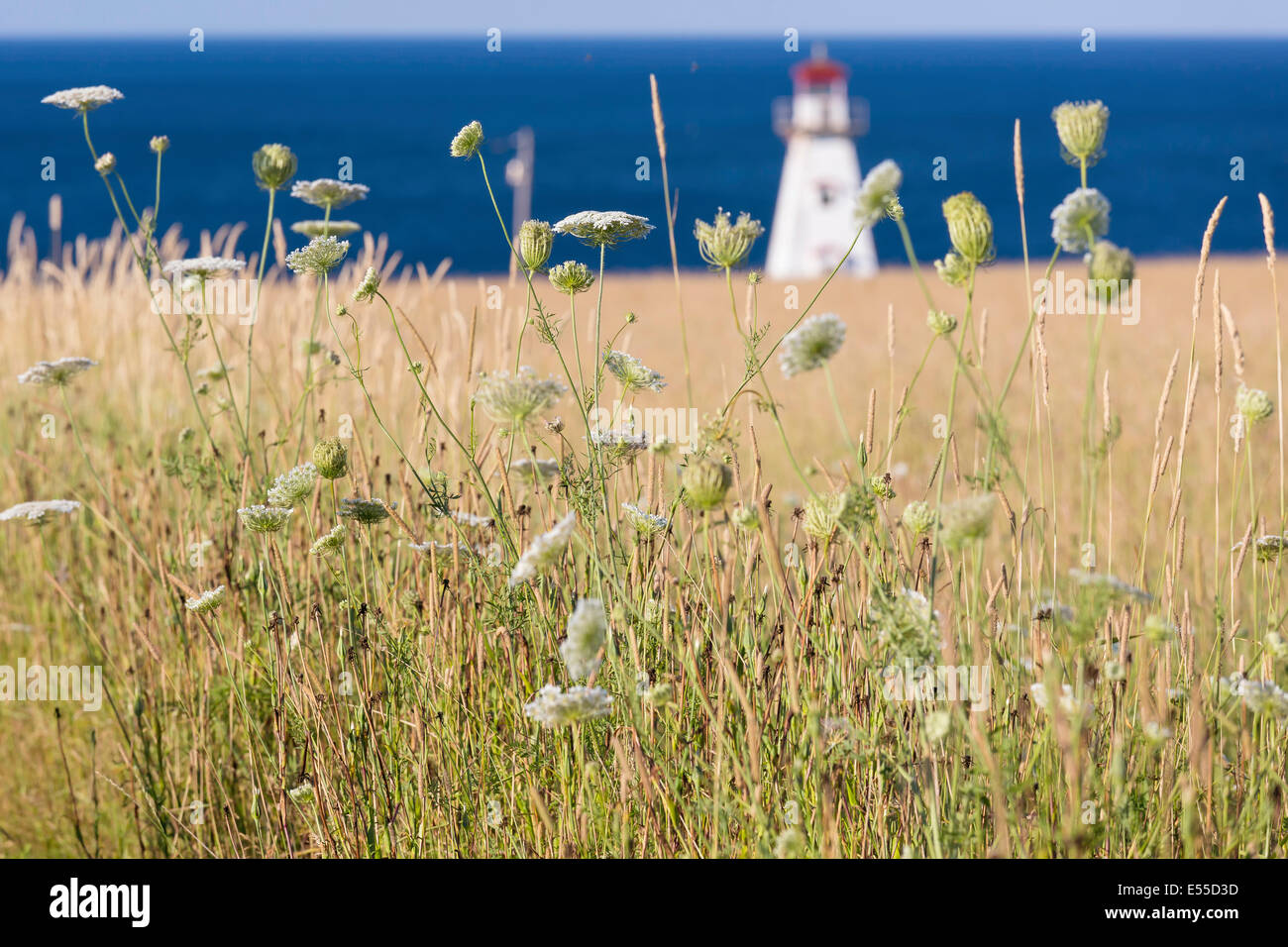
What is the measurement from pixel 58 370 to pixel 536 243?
4.34 ft

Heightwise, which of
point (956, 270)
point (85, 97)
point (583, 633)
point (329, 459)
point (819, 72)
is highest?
point (819, 72)

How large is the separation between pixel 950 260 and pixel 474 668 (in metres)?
1.30

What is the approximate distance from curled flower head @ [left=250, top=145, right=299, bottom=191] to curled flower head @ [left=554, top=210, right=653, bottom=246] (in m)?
0.80

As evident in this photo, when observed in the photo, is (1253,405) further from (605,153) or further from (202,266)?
(605,153)

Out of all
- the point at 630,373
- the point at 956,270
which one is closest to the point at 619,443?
the point at 630,373

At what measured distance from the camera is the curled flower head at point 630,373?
2172mm

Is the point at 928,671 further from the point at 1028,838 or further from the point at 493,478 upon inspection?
the point at 493,478

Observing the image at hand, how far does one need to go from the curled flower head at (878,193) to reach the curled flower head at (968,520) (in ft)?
1.39

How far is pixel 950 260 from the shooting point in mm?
1777

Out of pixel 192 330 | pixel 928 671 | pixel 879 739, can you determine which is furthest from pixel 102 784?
pixel 928 671

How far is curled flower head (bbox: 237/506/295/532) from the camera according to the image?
6.49 feet

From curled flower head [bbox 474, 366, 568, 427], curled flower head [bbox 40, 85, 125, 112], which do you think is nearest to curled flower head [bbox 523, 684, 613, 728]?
curled flower head [bbox 474, 366, 568, 427]

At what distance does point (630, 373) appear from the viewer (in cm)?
217
